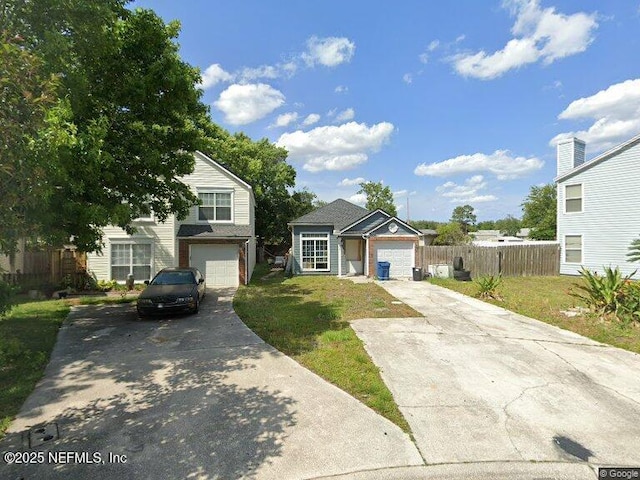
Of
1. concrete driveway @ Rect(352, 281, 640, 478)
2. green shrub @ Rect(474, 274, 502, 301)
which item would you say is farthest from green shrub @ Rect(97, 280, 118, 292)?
green shrub @ Rect(474, 274, 502, 301)

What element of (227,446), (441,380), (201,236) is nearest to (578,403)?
(441,380)

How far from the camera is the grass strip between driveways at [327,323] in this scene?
18.1 feet

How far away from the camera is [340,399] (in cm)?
500

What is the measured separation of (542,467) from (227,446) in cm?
359

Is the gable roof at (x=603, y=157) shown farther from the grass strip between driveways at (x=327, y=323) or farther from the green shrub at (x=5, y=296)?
the green shrub at (x=5, y=296)

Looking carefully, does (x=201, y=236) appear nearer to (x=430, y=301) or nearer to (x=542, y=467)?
(x=430, y=301)

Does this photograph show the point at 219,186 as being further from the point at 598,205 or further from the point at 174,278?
the point at 598,205

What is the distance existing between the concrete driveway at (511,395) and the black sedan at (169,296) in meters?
5.44

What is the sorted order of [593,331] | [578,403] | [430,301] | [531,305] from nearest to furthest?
1. [578,403]
2. [593,331]
3. [531,305]
4. [430,301]

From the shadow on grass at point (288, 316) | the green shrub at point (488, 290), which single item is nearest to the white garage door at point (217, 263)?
the shadow on grass at point (288, 316)

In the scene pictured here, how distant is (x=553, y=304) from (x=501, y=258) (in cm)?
820

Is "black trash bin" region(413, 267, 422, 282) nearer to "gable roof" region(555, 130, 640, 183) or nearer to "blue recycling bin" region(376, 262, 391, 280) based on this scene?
"blue recycling bin" region(376, 262, 391, 280)

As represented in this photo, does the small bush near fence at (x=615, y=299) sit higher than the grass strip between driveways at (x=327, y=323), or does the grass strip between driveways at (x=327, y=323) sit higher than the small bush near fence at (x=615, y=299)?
the small bush near fence at (x=615, y=299)

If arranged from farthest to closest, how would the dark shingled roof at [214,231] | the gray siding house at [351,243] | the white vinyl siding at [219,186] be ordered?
the gray siding house at [351,243], the white vinyl siding at [219,186], the dark shingled roof at [214,231]
